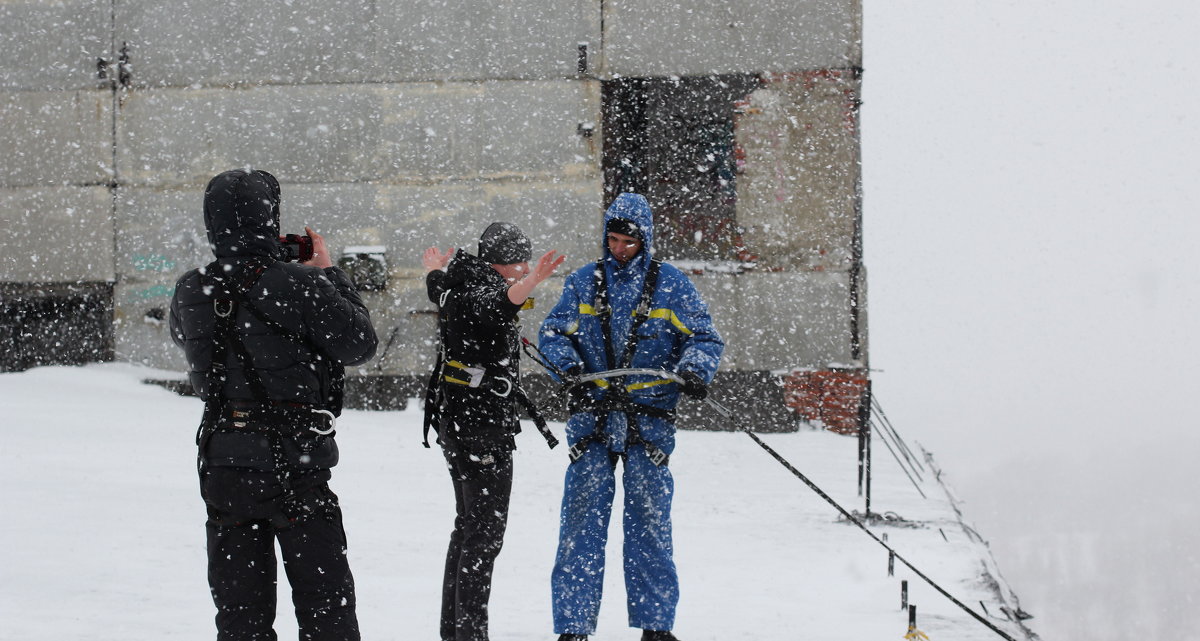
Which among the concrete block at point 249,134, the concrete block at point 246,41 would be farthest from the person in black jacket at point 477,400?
the concrete block at point 246,41

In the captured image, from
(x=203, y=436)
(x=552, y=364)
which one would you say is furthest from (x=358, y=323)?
(x=552, y=364)

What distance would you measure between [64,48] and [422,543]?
12989mm

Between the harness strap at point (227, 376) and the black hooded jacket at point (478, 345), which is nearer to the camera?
the harness strap at point (227, 376)

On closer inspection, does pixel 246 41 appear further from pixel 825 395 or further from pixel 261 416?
pixel 261 416

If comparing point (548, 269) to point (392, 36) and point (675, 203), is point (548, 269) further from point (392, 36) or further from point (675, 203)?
point (392, 36)

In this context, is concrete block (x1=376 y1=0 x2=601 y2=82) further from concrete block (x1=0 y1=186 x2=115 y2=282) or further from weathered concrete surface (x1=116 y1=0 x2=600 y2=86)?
concrete block (x1=0 y1=186 x2=115 y2=282)

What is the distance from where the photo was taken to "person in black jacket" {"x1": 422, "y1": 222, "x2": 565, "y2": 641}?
4.95 metres

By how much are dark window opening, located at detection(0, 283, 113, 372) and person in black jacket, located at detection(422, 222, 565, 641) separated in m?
14.3

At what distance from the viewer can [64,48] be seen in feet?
59.3

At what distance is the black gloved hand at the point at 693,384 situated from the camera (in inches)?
202

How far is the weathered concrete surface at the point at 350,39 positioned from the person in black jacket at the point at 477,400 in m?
12.8

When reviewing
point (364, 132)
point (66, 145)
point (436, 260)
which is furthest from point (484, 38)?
point (436, 260)

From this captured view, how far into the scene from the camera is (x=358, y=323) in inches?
155

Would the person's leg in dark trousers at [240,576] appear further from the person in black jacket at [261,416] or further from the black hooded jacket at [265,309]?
the black hooded jacket at [265,309]
